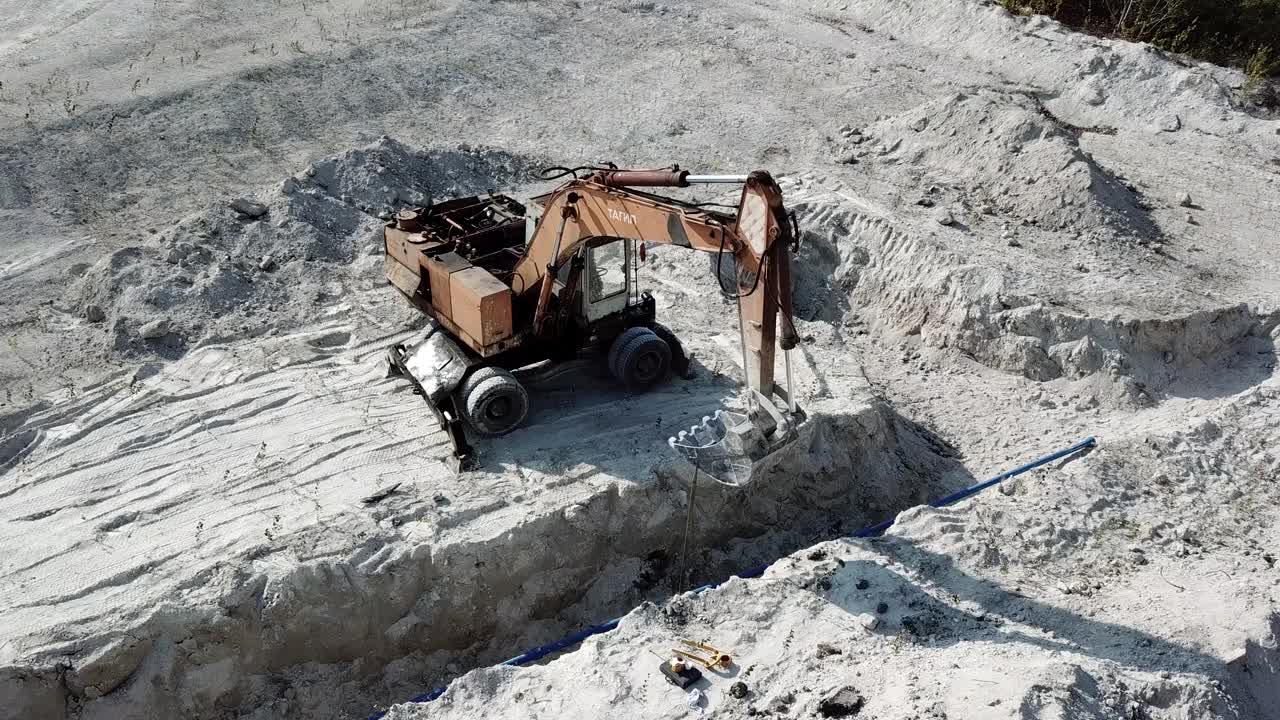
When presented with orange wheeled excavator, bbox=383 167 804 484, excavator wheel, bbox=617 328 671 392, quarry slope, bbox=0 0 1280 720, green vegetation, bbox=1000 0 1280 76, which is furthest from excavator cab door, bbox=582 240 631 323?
green vegetation, bbox=1000 0 1280 76

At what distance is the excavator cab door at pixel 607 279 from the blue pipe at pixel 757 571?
3136mm

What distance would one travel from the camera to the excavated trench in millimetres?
7945

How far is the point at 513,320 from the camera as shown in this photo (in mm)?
10258

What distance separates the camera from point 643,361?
10.8m

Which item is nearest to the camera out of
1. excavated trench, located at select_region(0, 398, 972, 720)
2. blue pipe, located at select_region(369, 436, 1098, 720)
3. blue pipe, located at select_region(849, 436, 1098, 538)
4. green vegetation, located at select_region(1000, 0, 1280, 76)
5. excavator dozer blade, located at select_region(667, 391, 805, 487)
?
excavated trench, located at select_region(0, 398, 972, 720)

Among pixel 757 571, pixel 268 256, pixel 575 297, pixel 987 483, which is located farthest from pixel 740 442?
pixel 268 256

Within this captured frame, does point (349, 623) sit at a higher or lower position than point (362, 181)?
lower

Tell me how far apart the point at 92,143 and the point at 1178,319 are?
16.1 meters

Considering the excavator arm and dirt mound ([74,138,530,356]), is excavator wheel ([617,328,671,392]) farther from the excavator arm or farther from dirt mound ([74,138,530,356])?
dirt mound ([74,138,530,356])

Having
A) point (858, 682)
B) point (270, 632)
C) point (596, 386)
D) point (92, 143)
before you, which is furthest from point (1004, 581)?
point (92, 143)

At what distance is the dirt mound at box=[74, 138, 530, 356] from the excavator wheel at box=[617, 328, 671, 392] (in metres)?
4.42

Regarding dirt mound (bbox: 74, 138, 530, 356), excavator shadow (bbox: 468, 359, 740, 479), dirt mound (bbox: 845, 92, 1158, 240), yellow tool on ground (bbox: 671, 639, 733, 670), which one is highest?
dirt mound (bbox: 845, 92, 1158, 240)

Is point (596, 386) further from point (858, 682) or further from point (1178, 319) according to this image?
point (1178, 319)

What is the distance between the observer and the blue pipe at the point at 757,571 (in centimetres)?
Result: 854
